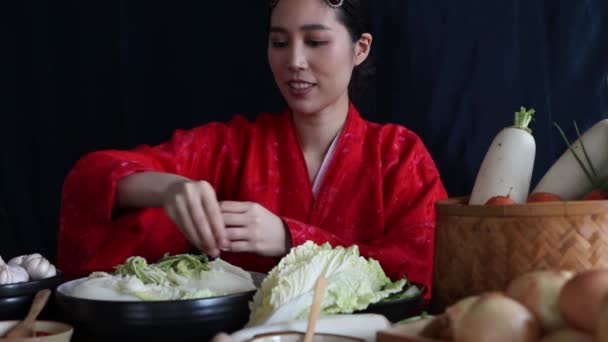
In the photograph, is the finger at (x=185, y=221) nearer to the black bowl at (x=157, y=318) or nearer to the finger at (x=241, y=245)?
the finger at (x=241, y=245)

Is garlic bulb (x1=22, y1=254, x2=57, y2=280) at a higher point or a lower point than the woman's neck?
lower

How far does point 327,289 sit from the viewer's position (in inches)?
34.3

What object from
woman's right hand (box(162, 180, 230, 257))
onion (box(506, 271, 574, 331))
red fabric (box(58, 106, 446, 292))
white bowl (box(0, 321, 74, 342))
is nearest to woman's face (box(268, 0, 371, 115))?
red fabric (box(58, 106, 446, 292))

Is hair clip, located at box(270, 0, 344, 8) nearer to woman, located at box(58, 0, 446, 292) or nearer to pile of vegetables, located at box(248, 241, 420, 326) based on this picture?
woman, located at box(58, 0, 446, 292)

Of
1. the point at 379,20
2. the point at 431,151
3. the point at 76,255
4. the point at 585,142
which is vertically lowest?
the point at 76,255

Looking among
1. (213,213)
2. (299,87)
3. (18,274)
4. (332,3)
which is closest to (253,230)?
(213,213)

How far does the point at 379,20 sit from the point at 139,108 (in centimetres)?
Result: 91

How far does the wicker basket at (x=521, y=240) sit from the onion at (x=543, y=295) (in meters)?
0.23

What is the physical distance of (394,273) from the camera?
134 cm

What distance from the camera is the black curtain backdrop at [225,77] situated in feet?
5.57

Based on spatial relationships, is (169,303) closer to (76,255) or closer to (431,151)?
(76,255)

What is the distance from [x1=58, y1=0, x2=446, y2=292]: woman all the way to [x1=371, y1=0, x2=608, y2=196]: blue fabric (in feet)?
0.49

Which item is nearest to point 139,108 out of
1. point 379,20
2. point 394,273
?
point 379,20

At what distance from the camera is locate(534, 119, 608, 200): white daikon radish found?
1029 mm
